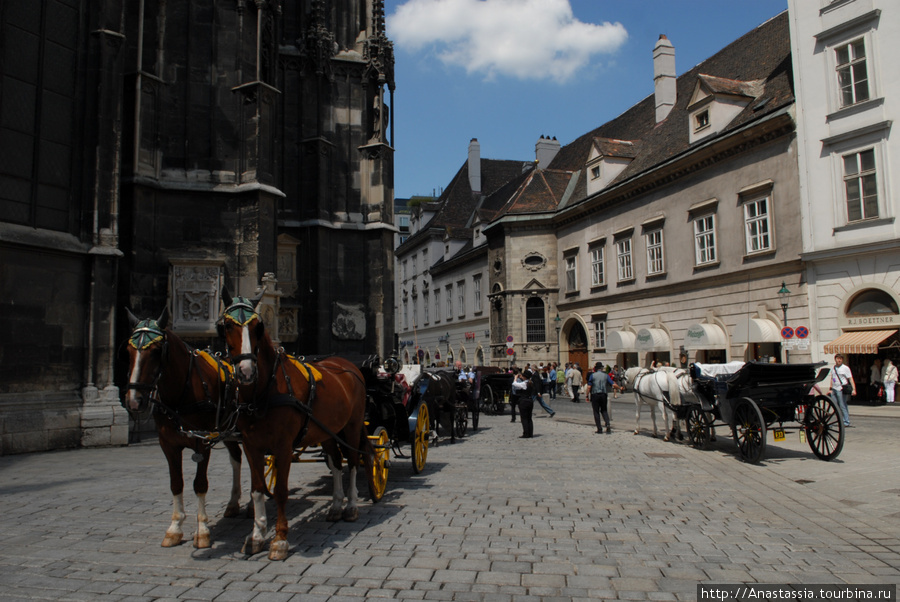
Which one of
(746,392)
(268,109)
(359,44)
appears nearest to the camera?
(746,392)

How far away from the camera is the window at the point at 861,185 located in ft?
65.9

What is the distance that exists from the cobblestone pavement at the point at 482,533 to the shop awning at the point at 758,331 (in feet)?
44.4

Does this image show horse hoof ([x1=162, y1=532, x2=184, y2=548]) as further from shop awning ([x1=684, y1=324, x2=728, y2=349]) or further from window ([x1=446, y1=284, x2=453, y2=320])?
window ([x1=446, y1=284, x2=453, y2=320])

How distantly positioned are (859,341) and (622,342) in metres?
12.6

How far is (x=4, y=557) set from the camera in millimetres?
5113

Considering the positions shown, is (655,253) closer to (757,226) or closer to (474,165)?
(757,226)

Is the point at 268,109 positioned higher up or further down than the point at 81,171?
higher up

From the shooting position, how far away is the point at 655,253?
30.5m

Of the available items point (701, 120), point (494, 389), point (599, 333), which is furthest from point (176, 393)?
point (599, 333)

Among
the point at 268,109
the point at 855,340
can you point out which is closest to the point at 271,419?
the point at 268,109

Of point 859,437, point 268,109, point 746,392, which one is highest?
point 268,109

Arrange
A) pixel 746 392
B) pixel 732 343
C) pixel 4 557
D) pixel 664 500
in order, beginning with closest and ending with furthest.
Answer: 1. pixel 4 557
2. pixel 664 500
3. pixel 746 392
4. pixel 732 343

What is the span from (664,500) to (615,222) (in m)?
27.7

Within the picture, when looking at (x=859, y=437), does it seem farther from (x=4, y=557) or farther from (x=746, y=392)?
(x=4, y=557)
